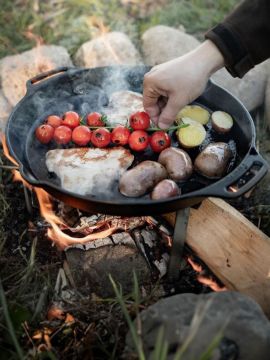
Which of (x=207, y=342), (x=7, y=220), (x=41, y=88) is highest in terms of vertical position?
(x=41, y=88)

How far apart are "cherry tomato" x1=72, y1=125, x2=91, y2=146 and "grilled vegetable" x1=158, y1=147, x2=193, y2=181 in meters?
0.65

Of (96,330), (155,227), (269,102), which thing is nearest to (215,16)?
(269,102)

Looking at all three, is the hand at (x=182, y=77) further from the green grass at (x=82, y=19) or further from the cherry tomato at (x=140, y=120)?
the green grass at (x=82, y=19)

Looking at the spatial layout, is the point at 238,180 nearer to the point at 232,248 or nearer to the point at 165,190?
the point at 165,190

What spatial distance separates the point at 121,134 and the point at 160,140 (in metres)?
0.32

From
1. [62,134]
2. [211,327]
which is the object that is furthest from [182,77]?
[211,327]

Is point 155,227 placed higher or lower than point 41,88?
lower

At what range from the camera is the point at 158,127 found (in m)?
3.22

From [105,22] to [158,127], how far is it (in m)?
3.40

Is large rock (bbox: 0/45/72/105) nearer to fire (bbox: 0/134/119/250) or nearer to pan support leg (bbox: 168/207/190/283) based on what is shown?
fire (bbox: 0/134/119/250)

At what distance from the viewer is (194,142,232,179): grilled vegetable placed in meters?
2.93

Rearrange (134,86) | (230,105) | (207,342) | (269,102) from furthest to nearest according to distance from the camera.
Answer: (269,102), (134,86), (230,105), (207,342)

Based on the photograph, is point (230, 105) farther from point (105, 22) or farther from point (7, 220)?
point (105, 22)

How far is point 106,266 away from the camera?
312cm
